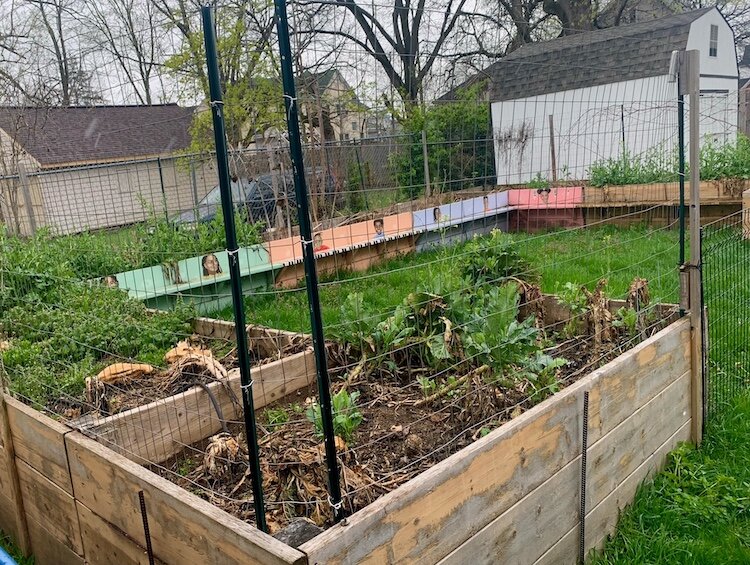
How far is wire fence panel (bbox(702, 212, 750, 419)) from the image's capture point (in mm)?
4020

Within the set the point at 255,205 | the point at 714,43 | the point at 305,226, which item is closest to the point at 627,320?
the point at 305,226

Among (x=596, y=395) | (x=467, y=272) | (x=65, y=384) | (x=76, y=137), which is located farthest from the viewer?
(x=76, y=137)

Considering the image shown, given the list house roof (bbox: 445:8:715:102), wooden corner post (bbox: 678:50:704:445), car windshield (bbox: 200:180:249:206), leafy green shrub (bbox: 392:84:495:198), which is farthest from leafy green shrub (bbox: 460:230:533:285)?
house roof (bbox: 445:8:715:102)

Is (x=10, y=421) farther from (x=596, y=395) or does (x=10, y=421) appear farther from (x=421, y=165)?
(x=421, y=165)

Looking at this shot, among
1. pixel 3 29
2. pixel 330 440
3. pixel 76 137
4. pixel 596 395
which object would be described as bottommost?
pixel 596 395

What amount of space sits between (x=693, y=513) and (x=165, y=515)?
7.73 feet

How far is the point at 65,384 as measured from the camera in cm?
362

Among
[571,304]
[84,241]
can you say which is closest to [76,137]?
[84,241]

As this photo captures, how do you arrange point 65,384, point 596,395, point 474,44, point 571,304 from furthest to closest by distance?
point 474,44
point 571,304
point 65,384
point 596,395

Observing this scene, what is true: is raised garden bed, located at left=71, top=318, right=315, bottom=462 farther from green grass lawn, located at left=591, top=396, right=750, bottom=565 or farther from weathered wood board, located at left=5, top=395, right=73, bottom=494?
green grass lawn, located at left=591, top=396, right=750, bottom=565

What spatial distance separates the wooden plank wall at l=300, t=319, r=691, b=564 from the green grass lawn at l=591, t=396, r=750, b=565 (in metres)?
0.09

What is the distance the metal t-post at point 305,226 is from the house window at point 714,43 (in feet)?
70.9

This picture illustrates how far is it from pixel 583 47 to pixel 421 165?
1519 cm

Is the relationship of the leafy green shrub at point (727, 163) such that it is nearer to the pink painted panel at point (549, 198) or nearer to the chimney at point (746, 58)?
the pink painted panel at point (549, 198)
